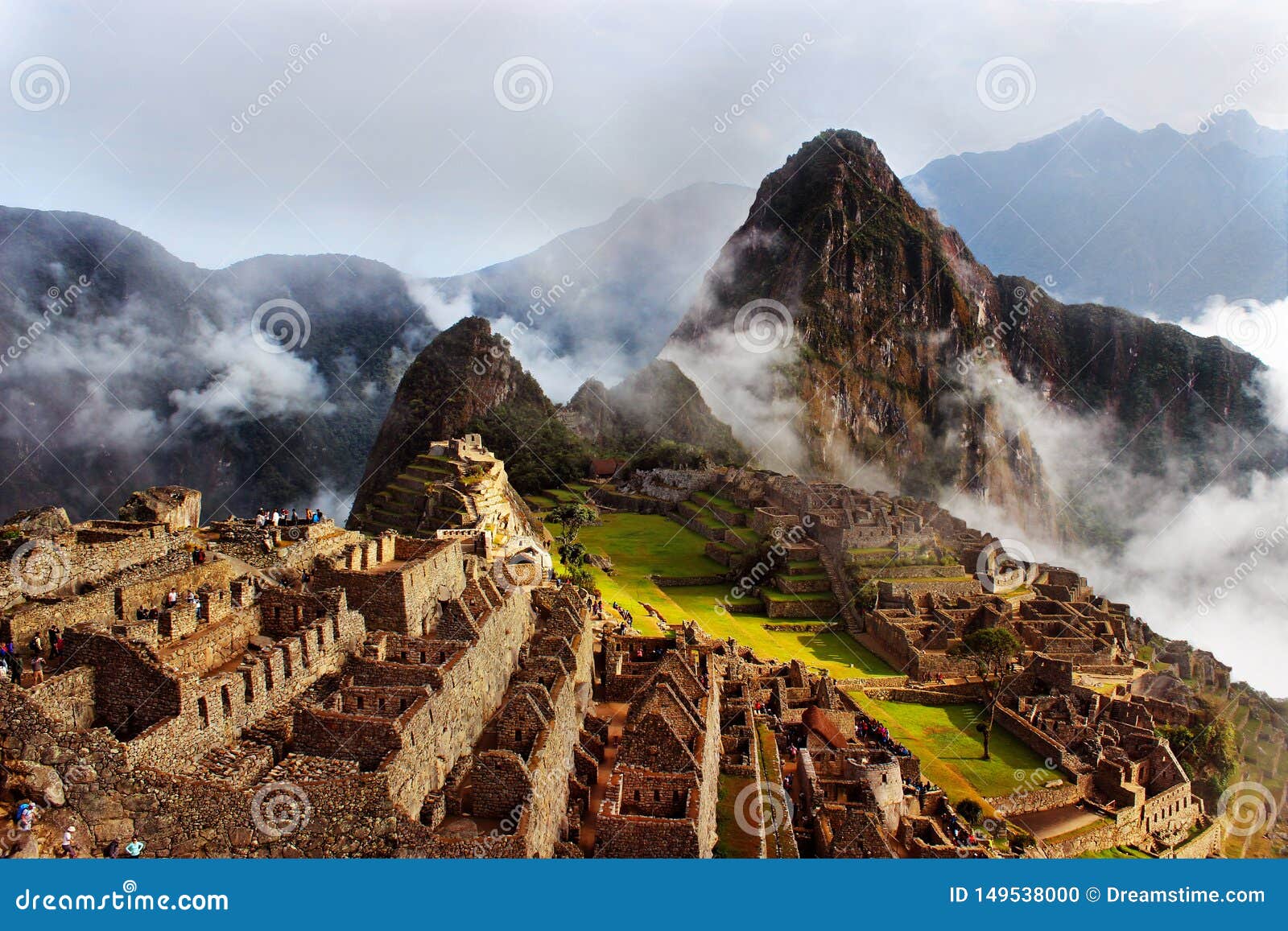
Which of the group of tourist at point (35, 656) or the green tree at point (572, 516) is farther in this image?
the green tree at point (572, 516)

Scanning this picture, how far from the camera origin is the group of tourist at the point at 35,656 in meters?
9.19

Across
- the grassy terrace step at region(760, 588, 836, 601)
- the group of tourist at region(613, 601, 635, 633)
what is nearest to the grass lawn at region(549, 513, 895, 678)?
the group of tourist at region(613, 601, 635, 633)

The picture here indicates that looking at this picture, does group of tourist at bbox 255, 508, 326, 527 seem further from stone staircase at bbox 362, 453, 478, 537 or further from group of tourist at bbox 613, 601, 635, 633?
stone staircase at bbox 362, 453, 478, 537

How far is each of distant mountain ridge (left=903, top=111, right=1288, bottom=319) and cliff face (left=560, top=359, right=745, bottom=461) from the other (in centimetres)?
11022

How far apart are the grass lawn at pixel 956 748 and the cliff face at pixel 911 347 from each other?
112 m

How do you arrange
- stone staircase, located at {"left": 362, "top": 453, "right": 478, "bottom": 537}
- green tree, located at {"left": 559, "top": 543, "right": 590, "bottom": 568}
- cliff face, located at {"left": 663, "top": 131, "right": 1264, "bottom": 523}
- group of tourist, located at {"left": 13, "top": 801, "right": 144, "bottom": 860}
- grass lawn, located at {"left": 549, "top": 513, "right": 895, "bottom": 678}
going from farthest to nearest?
cliff face, located at {"left": 663, "top": 131, "right": 1264, "bottom": 523}, green tree, located at {"left": 559, "top": 543, "right": 590, "bottom": 568}, grass lawn, located at {"left": 549, "top": 513, "right": 895, "bottom": 678}, stone staircase, located at {"left": 362, "top": 453, "right": 478, "bottom": 537}, group of tourist, located at {"left": 13, "top": 801, "right": 144, "bottom": 860}

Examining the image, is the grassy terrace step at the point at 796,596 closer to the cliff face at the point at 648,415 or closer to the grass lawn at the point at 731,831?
the grass lawn at the point at 731,831

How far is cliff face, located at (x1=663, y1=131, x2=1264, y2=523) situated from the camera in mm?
153750

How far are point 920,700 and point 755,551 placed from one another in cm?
1788

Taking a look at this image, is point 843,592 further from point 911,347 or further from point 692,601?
point 911,347

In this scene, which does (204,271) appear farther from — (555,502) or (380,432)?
(555,502)

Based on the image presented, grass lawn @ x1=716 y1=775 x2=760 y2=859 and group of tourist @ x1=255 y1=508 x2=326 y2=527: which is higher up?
group of tourist @ x1=255 y1=508 x2=326 y2=527

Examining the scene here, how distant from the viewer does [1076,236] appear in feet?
593

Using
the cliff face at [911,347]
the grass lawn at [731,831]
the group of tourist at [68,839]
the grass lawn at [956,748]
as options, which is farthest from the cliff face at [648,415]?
the group of tourist at [68,839]
